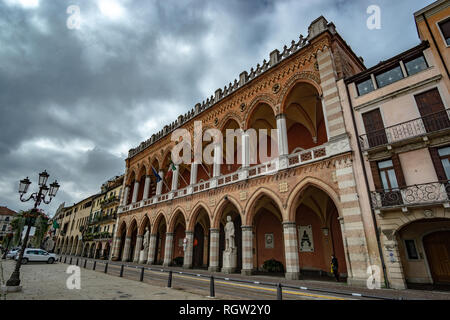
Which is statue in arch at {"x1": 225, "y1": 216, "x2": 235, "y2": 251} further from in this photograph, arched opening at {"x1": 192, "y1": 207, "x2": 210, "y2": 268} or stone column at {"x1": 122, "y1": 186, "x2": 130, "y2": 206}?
stone column at {"x1": 122, "y1": 186, "x2": 130, "y2": 206}

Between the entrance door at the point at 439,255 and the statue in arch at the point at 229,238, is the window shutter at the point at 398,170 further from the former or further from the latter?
the statue in arch at the point at 229,238

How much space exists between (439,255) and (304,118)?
Result: 10.4m

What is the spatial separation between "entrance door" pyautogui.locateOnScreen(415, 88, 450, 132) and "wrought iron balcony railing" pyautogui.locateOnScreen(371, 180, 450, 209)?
2309 mm

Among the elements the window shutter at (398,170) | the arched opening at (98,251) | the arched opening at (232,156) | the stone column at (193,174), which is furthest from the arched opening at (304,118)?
the arched opening at (98,251)

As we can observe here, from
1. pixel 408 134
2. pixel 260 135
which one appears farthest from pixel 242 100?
pixel 408 134

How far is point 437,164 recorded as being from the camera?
876 cm

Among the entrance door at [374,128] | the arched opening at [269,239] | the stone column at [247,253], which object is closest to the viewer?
the entrance door at [374,128]

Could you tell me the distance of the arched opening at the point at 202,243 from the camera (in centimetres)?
2053

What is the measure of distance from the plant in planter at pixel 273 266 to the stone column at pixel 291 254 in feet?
17.5

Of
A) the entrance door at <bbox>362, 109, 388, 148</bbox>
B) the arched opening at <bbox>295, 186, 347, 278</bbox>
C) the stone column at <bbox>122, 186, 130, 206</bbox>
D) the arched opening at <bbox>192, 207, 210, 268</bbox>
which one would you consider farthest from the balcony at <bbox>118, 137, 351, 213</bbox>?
the stone column at <bbox>122, 186, 130, 206</bbox>

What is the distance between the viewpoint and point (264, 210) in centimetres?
1822

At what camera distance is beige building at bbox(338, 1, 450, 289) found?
8750 millimetres

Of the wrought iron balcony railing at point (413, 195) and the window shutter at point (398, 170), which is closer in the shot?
the wrought iron balcony railing at point (413, 195)

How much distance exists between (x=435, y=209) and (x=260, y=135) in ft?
42.0
